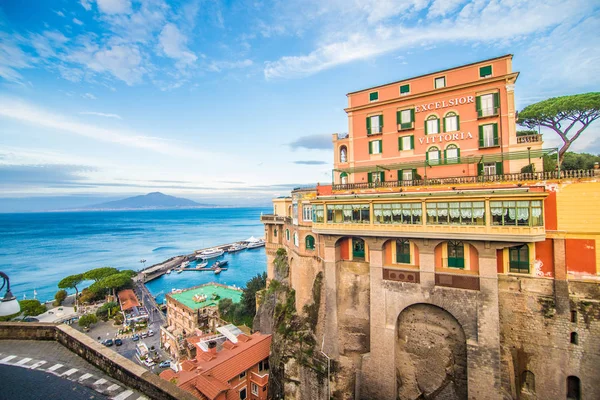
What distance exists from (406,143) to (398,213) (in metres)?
7.04

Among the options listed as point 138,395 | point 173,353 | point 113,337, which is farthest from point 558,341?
point 113,337

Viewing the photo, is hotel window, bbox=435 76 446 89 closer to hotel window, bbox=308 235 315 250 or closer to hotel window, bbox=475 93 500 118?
hotel window, bbox=475 93 500 118

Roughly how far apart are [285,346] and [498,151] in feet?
72.9

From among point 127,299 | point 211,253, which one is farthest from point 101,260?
point 127,299

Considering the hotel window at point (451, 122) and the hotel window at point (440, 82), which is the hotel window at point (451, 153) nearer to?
the hotel window at point (451, 122)

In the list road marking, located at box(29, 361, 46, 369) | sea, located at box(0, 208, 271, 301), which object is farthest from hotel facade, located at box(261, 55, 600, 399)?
sea, located at box(0, 208, 271, 301)

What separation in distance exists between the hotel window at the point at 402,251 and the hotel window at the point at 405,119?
9.25 metres

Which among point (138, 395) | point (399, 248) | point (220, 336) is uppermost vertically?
point (399, 248)

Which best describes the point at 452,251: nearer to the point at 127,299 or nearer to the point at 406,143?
the point at 406,143

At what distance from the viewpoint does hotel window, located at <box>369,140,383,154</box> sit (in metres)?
25.2

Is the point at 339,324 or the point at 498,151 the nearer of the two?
the point at 498,151

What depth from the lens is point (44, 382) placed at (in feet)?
31.5

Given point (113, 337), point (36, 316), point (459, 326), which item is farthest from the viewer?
point (36, 316)

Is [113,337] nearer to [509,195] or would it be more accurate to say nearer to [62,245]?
[509,195]
